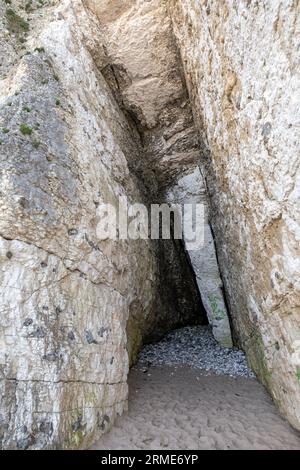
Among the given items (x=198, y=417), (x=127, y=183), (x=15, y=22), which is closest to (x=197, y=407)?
(x=198, y=417)

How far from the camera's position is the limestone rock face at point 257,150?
16.0ft

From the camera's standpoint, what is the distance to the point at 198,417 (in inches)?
271

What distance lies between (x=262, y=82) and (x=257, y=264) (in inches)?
137

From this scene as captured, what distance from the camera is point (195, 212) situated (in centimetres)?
1126

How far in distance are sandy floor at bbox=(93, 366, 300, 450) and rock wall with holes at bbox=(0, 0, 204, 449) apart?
576 mm

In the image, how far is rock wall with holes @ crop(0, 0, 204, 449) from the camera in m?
5.22

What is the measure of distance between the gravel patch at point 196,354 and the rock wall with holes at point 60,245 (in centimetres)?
134

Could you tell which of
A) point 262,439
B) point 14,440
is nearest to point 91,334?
point 14,440

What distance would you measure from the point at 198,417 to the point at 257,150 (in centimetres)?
541

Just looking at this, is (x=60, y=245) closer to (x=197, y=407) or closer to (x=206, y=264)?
(x=197, y=407)

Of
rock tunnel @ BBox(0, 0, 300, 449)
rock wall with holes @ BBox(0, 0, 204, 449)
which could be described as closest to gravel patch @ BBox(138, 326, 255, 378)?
rock tunnel @ BBox(0, 0, 300, 449)

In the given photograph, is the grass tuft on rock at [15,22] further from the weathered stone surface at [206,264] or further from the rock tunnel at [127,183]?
the weathered stone surface at [206,264]

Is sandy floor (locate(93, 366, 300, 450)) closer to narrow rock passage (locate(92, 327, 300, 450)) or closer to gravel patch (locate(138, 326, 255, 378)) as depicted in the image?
narrow rock passage (locate(92, 327, 300, 450))

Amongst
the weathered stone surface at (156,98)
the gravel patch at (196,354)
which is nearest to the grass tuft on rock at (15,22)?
the weathered stone surface at (156,98)
